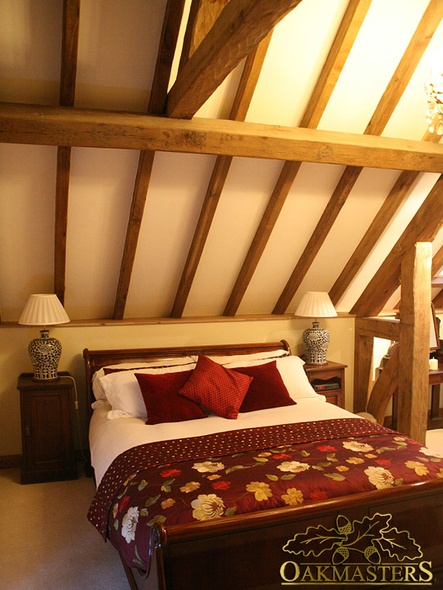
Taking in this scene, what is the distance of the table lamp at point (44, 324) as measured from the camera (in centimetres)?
418

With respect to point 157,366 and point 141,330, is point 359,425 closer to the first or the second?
point 157,366

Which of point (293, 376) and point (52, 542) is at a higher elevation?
point (293, 376)

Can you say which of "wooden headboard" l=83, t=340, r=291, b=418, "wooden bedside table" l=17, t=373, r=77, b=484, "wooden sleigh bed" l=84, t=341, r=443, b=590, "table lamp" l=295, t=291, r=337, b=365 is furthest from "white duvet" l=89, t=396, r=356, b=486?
"table lamp" l=295, t=291, r=337, b=365

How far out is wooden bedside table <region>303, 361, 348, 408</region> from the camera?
504cm

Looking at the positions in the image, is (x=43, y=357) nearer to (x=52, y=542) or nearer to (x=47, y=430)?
(x=47, y=430)

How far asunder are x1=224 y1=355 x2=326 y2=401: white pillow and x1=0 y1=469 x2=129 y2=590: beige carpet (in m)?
1.48

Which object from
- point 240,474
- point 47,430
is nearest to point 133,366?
point 47,430

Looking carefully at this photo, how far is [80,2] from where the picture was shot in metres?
2.98

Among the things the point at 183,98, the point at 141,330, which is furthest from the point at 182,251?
the point at 183,98

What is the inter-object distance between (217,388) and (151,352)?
37.8 inches

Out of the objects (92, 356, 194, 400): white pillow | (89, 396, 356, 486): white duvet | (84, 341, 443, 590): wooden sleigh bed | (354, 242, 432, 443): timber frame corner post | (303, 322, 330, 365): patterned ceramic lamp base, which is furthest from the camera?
(303, 322, 330, 365): patterned ceramic lamp base

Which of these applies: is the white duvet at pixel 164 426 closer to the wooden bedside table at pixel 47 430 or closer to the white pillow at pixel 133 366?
the white pillow at pixel 133 366

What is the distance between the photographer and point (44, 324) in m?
4.15

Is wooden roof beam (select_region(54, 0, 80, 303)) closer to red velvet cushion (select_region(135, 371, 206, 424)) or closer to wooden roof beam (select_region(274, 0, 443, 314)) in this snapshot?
red velvet cushion (select_region(135, 371, 206, 424))
